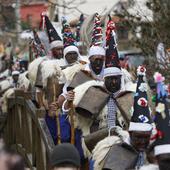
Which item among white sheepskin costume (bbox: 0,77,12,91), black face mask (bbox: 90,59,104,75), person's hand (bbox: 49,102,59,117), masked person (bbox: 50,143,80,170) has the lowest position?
white sheepskin costume (bbox: 0,77,12,91)

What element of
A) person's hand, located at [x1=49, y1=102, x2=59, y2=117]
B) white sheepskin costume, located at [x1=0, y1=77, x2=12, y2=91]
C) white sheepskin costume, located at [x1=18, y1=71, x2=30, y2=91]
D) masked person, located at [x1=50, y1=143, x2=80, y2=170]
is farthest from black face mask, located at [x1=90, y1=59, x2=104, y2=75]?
white sheepskin costume, located at [x1=0, y1=77, x2=12, y2=91]

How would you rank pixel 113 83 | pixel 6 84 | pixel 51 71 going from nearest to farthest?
pixel 113 83, pixel 51 71, pixel 6 84

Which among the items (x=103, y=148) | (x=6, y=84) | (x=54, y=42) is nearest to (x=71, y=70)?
(x=54, y=42)

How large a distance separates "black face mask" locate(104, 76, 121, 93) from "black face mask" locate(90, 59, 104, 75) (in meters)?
0.76

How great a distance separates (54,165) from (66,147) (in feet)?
0.61

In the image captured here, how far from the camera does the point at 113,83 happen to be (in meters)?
9.45

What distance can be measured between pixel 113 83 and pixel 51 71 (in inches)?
107

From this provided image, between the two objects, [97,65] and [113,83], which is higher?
[97,65]

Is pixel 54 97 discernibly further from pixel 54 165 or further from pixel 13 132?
pixel 54 165

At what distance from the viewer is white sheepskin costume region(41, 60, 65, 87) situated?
11.5 meters

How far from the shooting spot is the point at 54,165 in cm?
637

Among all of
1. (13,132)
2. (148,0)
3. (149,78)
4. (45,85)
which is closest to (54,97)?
(45,85)

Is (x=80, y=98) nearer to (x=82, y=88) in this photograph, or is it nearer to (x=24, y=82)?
(x=82, y=88)

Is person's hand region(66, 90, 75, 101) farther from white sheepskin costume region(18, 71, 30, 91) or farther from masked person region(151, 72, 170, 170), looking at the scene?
white sheepskin costume region(18, 71, 30, 91)
